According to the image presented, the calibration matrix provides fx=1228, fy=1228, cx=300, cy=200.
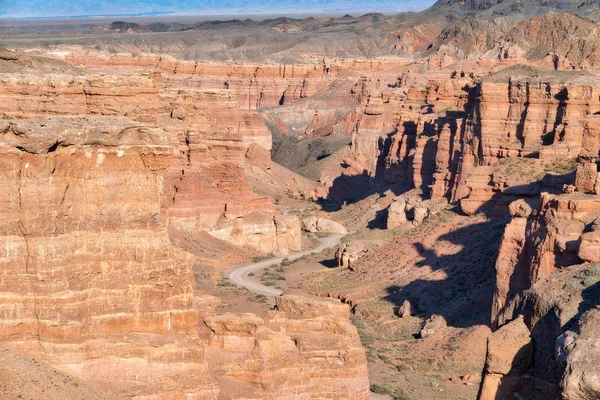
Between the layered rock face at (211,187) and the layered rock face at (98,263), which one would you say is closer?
the layered rock face at (98,263)

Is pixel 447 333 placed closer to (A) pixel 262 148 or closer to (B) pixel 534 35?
(A) pixel 262 148

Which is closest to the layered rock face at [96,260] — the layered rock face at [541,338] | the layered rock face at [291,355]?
the layered rock face at [291,355]

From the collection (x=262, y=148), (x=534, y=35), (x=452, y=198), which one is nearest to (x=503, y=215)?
(x=452, y=198)

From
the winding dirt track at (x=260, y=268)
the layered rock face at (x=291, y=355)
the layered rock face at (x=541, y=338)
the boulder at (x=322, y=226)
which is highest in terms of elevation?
the layered rock face at (x=541, y=338)

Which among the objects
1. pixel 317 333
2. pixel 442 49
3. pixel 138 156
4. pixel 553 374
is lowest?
pixel 442 49

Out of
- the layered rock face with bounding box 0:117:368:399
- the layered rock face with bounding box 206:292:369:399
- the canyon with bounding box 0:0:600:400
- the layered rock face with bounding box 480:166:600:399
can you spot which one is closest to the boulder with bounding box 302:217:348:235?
the canyon with bounding box 0:0:600:400

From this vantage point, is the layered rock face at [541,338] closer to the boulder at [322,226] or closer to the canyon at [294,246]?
the canyon at [294,246]
